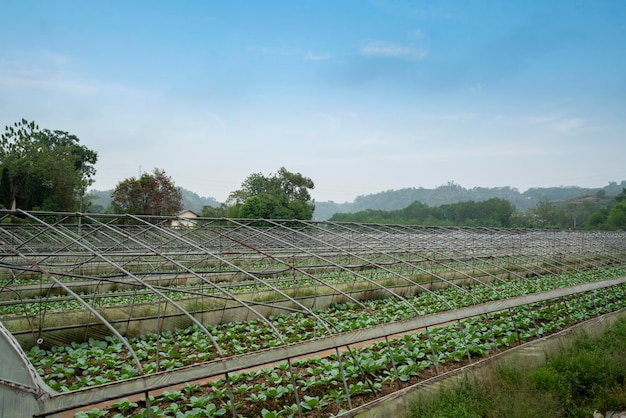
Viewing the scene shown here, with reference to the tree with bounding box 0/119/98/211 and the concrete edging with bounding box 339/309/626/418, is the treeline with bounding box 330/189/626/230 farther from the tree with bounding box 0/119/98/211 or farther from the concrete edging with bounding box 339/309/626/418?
the concrete edging with bounding box 339/309/626/418

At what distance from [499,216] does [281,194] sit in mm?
36089

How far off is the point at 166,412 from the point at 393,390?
322 cm

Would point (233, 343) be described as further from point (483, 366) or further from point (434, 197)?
point (434, 197)

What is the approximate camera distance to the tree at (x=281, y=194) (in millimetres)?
41669

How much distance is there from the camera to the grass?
6.29 meters

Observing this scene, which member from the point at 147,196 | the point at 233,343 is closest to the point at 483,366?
the point at 233,343

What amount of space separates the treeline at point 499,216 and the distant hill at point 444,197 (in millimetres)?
57859

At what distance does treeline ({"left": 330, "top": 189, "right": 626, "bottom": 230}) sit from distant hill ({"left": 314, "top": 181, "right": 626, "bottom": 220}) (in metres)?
57.9

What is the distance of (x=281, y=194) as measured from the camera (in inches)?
1756

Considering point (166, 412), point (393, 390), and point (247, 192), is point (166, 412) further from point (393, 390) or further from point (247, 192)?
point (247, 192)

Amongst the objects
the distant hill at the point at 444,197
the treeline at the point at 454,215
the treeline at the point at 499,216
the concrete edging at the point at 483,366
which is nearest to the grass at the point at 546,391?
the concrete edging at the point at 483,366

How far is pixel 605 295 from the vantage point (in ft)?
46.8

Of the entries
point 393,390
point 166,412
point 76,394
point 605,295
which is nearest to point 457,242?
point 605,295

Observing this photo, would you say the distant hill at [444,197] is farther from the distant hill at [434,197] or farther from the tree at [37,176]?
the tree at [37,176]
